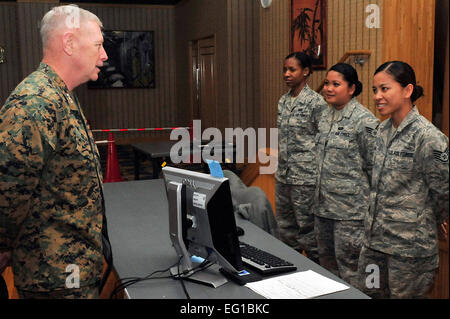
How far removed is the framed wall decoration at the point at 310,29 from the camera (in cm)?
549

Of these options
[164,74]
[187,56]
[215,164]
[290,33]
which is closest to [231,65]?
[290,33]

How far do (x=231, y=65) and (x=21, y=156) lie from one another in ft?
22.5

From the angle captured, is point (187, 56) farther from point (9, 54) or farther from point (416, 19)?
point (416, 19)

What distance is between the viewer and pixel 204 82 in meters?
9.84

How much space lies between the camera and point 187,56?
10930 mm

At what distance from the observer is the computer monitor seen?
6.25ft

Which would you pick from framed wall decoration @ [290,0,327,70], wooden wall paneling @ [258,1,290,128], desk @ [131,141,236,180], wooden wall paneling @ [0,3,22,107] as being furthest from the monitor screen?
wooden wall paneling @ [0,3,22,107]

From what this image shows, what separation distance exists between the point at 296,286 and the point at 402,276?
0.84 m

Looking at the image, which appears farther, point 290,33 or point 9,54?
→ point 9,54

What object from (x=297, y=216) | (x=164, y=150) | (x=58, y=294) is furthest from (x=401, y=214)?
(x=164, y=150)

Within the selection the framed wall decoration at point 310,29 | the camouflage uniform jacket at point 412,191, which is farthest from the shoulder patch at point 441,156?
the framed wall decoration at point 310,29

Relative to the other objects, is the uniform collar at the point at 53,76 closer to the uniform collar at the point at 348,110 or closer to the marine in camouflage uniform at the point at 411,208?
the marine in camouflage uniform at the point at 411,208

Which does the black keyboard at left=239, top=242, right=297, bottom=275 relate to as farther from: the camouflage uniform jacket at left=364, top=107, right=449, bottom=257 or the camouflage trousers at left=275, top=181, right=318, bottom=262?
the camouflage trousers at left=275, top=181, right=318, bottom=262

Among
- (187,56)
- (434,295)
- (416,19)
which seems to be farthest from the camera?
(187,56)
